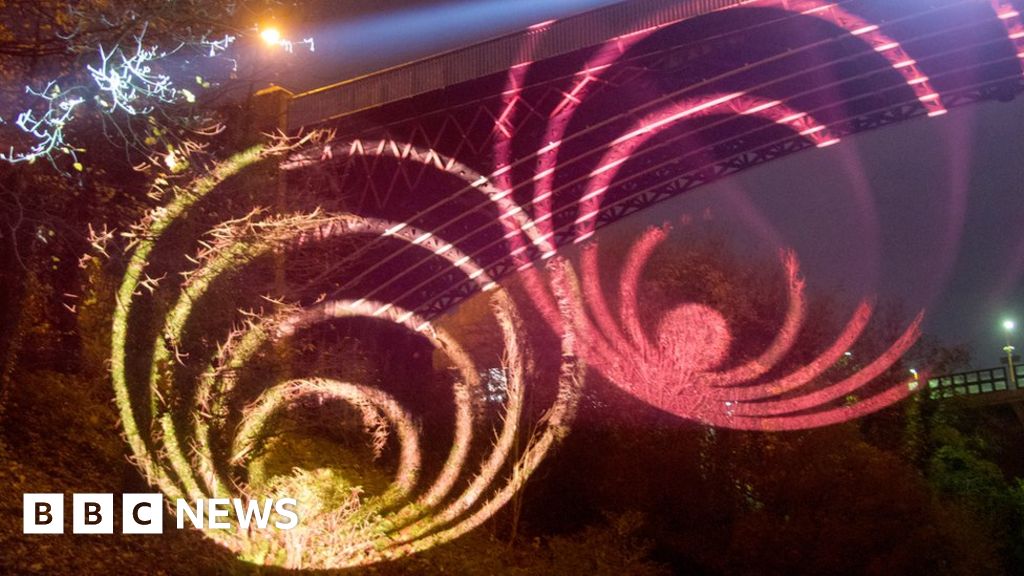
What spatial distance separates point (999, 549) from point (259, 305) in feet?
64.6

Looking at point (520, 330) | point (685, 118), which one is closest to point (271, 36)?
point (520, 330)

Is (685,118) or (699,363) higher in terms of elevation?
(685,118)

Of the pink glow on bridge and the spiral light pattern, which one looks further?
the pink glow on bridge

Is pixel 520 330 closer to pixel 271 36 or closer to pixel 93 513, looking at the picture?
pixel 271 36

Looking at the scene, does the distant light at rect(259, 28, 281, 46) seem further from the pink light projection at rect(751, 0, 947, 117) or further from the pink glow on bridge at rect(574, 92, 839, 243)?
the pink glow on bridge at rect(574, 92, 839, 243)

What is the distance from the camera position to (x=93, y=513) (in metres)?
10.4

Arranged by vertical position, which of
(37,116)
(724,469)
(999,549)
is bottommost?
(999,549)

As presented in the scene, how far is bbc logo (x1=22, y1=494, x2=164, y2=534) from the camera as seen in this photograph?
9867 millimetres

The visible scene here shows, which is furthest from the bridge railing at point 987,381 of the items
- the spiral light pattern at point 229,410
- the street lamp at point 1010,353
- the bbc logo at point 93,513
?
the bbc logo at point 93,513

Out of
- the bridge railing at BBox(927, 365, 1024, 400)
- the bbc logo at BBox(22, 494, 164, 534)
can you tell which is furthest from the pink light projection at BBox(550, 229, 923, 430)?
the bridge railing at BBox(927, 365, 1024, 400)

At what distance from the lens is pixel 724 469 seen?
17.8 m

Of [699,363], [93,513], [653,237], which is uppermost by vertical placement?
[653,237]

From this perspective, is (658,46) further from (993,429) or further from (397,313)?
(993,429)

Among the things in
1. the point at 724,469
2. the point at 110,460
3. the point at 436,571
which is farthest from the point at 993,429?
the point at 110,460
